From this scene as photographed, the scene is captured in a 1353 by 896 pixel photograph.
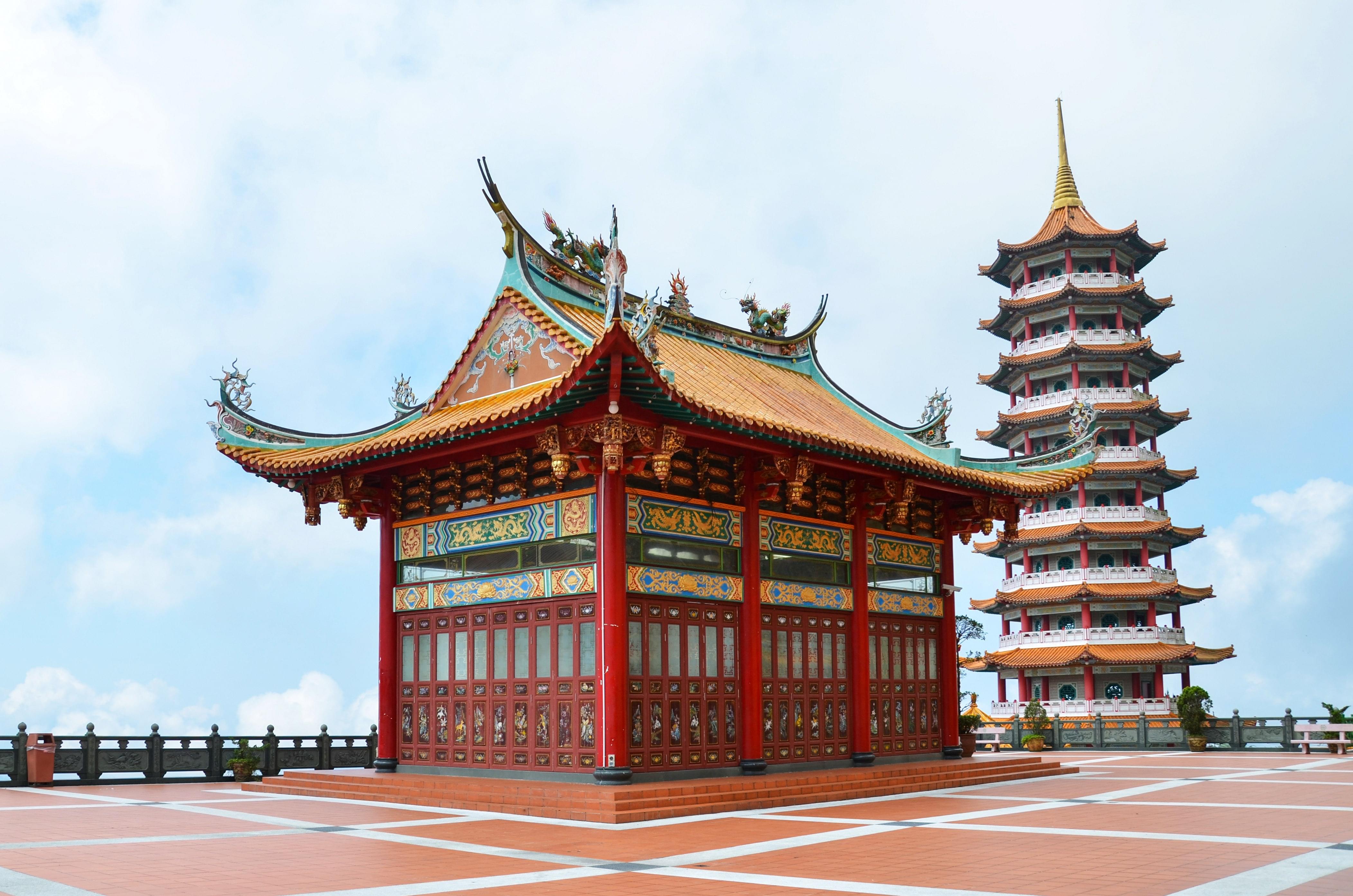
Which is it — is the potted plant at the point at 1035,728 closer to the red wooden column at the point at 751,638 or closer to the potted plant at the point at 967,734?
the potted plant at the point at 967,734

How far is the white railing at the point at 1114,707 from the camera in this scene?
4869 centimetres

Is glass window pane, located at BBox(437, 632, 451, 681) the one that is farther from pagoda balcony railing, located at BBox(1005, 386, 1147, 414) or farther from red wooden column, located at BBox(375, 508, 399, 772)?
pagoda balcony railing, located at BBox(1005, 386, 1147, 414)

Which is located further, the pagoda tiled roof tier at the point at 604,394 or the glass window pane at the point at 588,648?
A: the glass window pane at the point at 588,648

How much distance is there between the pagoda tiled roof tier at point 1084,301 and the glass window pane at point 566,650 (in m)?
40.6

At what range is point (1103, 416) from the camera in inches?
2048

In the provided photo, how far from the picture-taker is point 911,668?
23266mm

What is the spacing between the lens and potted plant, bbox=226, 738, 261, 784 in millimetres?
24047

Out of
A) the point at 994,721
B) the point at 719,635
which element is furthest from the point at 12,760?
the point at 994,721

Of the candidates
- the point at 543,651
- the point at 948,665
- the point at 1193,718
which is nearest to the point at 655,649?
the point at 543,651

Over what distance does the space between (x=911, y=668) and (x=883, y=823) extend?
27.9 feet

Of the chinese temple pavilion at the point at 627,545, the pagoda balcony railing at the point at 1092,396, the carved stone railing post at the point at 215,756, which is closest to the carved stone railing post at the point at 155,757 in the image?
the carved stone railing post at the point at 215,756

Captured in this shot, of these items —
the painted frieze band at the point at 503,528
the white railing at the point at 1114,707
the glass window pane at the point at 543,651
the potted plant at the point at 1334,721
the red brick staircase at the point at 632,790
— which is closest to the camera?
the red brick staircase at the point at 632,790

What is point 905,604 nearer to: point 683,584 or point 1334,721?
point 683,584

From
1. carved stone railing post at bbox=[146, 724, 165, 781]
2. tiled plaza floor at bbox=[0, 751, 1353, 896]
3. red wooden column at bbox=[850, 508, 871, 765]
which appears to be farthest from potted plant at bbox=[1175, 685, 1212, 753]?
carved stone railing post at bbox=[146, 724, 165, 781]
